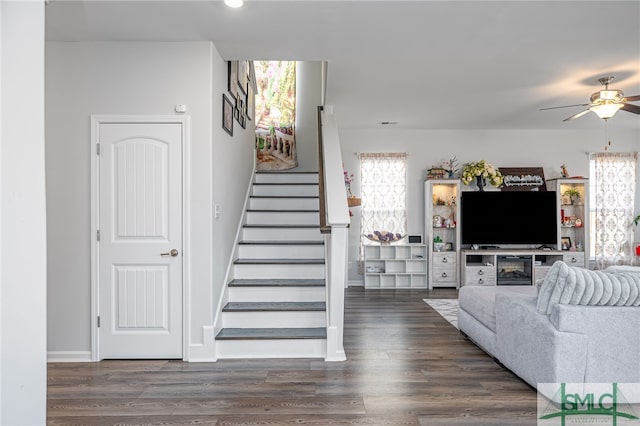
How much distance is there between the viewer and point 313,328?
3.70m

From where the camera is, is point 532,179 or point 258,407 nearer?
point 258,407

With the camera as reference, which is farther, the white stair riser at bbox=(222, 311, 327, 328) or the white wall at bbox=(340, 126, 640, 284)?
the white wall at bbox=(340, 126, 640, 284)

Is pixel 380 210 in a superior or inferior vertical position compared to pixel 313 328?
superior

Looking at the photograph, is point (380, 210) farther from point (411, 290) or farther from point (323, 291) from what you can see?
point (323, 291)

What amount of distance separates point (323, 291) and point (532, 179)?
4805mm

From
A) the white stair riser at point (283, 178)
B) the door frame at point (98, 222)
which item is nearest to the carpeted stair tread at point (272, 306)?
the door frame at point (98, 222)

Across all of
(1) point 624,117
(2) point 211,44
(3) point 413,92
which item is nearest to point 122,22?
(2) point 211,44

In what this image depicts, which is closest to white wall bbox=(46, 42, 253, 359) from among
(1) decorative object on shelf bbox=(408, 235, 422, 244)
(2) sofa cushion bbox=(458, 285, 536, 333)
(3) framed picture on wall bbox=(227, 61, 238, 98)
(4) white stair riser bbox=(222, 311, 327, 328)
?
(4) white stair riser bbox=(222, 311, 327, 328)

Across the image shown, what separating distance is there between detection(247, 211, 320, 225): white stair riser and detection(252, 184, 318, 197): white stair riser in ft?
1.99

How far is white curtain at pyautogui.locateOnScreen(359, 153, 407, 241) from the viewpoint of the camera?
7.10 m

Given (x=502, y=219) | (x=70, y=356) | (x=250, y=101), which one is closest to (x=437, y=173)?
(x=502, y=219)

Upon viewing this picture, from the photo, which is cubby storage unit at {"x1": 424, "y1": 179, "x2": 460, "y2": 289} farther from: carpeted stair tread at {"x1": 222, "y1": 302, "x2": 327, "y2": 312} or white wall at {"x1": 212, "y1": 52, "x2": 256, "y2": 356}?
carpeted stair tread at {"x1": 222, "y1": 302, "x2": 327, "y2": 312}

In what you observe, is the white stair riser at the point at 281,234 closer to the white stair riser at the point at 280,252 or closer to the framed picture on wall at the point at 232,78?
the white stair riser at the point at 280,252

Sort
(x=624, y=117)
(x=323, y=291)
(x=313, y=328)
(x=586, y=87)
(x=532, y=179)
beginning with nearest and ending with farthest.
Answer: (x=313, y=328) < (x=323, y=291) < (x=586, y=87) < (x=624, y=117) < (x=532, y=179)
